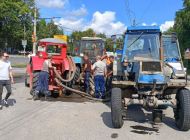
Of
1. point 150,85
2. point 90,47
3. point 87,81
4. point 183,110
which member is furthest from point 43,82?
point 90,47

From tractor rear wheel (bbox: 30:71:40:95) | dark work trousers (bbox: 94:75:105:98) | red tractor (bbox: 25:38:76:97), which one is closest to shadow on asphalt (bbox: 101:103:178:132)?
dark work trousers (bbox: 94:75:105:98)

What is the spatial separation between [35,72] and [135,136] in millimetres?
7622

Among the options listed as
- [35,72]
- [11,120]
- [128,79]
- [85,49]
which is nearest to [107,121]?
[128,79]

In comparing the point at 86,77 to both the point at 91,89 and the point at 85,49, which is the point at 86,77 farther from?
the point at 85,49

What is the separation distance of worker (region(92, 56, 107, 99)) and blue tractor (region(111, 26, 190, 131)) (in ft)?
11.8

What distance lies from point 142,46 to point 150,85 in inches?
79.8

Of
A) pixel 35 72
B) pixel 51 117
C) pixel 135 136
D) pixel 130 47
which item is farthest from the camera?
pixel 35 72

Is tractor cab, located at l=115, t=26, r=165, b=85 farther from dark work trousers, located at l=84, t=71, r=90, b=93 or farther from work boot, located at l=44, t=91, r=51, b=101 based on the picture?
dark work trousers, located at l=84, t=71, r=90, b=93

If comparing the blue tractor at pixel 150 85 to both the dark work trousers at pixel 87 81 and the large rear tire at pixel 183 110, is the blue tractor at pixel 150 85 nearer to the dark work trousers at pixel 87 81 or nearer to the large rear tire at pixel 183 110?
the large rear tire at pixel 183 110

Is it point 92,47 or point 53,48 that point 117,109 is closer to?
point 53,48

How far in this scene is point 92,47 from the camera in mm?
21297

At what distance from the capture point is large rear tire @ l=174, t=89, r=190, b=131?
30.1 feet

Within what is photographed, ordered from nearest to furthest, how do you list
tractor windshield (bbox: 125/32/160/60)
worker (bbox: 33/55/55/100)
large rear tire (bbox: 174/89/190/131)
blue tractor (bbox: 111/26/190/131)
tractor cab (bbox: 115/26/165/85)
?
large rear tire (bbox: 174/89/190/131)
blue tractor (bbox: 111/26/190/131)
tractor cab (bbox: 115/26/165/85)
tractor windshield (bbox: 125/32/160/60)
worker (bbox: 33/55/55/100)

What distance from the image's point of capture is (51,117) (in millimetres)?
10555
